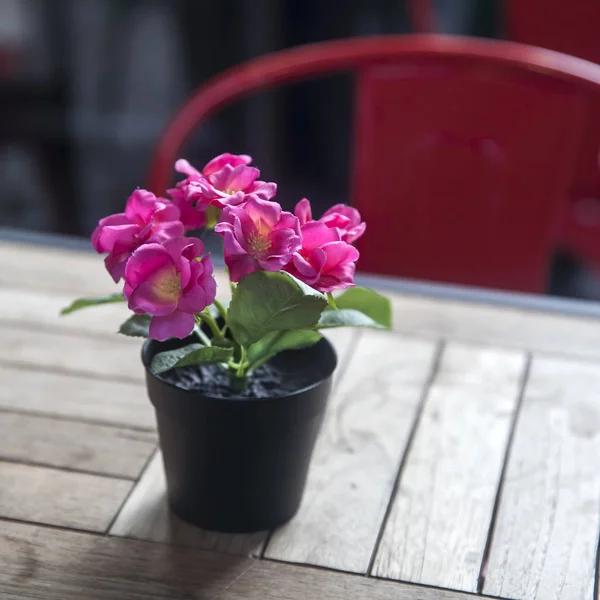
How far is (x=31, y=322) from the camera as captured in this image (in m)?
1.15

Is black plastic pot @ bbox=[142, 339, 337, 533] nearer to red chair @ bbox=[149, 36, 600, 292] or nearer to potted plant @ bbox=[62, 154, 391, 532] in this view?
potted plant @ bbox=[62, 154, 391, 532]

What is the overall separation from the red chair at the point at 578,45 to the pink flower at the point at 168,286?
4.37 ft

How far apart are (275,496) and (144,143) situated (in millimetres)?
2826

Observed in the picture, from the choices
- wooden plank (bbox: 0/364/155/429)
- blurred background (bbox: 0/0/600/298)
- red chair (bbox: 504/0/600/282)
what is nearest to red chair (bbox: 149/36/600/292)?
red chair (bbox: 504/0/600/282)

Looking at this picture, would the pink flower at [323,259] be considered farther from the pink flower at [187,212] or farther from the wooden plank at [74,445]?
the wooden plank at [74,445]

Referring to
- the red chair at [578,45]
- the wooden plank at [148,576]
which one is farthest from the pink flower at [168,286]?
the red chair at [578,45]

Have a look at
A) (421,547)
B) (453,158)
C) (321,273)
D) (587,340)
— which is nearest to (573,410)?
(587,340)

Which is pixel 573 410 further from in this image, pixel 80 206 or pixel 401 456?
pixel 80 206

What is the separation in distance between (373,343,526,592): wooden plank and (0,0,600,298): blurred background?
6.20 ft

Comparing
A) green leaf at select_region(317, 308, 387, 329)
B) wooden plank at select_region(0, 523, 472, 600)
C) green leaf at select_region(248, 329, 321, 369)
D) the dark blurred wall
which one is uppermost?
green leaf at select_region(317, 308, 387, 329)

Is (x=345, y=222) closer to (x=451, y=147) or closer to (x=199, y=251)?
(x=199, y=251)

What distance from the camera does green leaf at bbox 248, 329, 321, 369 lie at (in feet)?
2.55

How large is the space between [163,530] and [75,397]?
237mm

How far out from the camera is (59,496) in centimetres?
86
